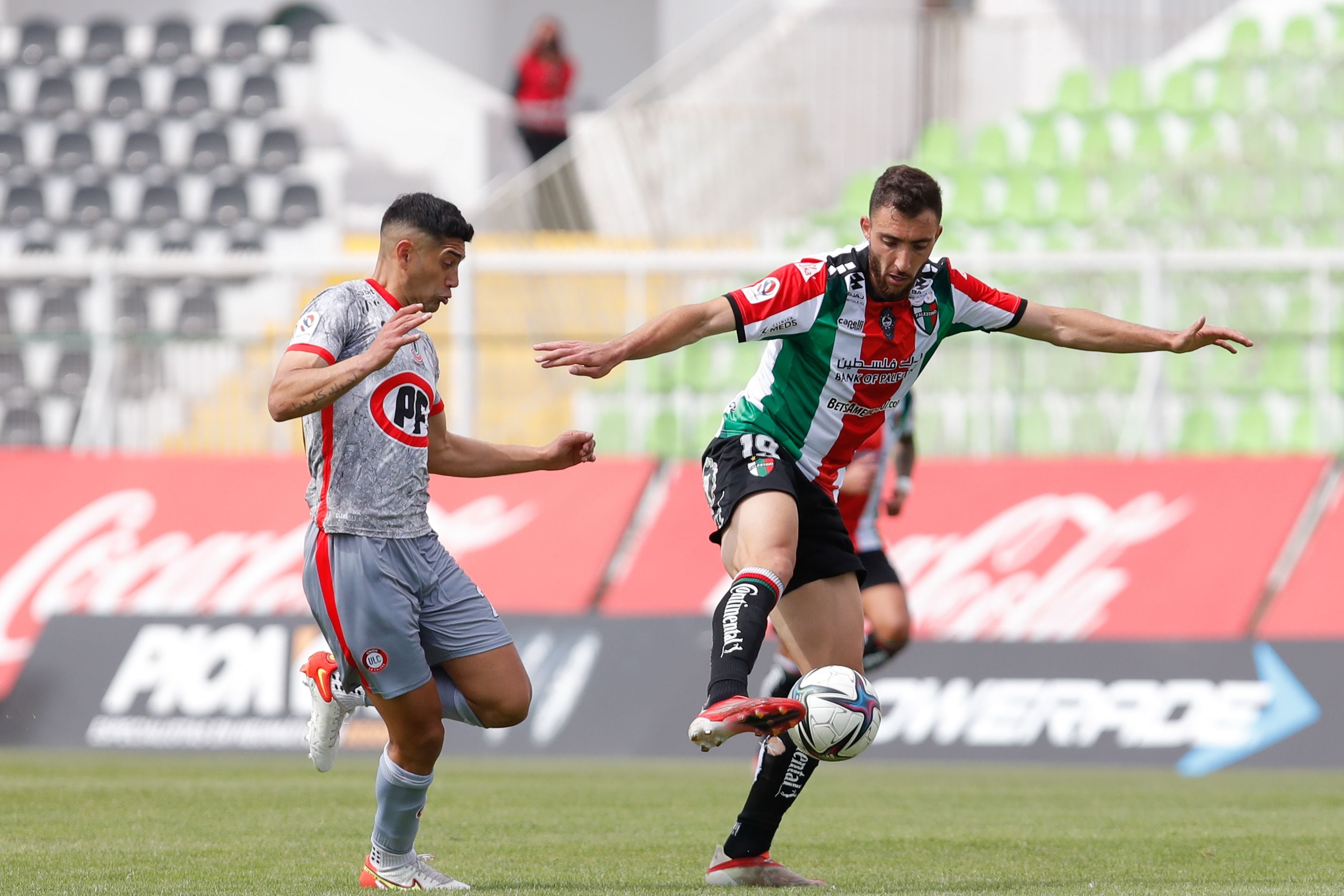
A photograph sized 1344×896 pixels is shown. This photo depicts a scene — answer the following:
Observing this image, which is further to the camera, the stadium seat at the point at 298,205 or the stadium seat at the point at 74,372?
the stadium seat at the point at 298,205

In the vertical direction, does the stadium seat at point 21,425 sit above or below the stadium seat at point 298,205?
below

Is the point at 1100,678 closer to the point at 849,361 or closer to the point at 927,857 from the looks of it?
Answer: the point at 927,857

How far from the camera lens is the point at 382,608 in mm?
5988

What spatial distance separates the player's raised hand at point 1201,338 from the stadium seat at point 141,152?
1832 centimetres

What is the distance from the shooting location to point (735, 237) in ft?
65.5

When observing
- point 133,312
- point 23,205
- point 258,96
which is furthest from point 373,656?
point 258,96

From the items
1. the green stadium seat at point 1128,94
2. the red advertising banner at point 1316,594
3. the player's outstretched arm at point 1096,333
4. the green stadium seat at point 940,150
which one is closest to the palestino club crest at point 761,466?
the player's outstretched arm at point 1096,333

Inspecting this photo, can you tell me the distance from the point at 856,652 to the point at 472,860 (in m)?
1.64

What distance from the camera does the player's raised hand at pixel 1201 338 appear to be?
Answer: 6.53 meters

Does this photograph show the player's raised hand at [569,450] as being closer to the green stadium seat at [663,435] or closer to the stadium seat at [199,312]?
the green stadium seat at [663,435]

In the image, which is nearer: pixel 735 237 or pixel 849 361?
pixel 849 361

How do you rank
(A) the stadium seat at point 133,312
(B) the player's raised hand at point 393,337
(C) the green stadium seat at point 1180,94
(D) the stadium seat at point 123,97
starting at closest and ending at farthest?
(B) the player's raised hand at point 393,337
(A) the stadium seat at point 133,312
(C) the green stadium seat at point 1180,94
(D) the stadium seat at point 123,97

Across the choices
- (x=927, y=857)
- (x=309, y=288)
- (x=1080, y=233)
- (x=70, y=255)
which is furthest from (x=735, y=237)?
(x=927, y=857)

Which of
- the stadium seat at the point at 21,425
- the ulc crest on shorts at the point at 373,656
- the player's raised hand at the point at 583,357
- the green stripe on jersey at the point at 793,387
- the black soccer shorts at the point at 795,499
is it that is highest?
the player's raised hand at the point at 583,357
